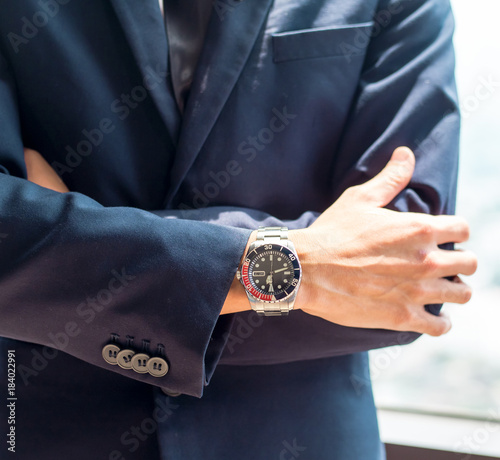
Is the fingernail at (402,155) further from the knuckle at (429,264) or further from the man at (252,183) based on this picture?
the knuckle at (429,264)

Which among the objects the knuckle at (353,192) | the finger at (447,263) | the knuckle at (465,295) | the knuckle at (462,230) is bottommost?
the knuckle at (465,295)

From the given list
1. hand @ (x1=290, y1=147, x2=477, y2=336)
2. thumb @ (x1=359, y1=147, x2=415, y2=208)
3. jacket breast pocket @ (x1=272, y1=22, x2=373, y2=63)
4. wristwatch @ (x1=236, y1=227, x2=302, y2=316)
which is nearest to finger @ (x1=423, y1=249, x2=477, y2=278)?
hand @ (x1=290, y1=147, x2=477, y2=336)

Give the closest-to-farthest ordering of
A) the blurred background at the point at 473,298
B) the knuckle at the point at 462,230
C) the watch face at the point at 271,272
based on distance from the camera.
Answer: the watch face at the point at 271,272
the knuckle at the point at 462,230
the blurred background at the point at 473,298

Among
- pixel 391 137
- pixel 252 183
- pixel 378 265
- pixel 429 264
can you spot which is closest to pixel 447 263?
pixel 429 264

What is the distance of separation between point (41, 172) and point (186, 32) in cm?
44

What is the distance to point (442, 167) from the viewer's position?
36.1 inches

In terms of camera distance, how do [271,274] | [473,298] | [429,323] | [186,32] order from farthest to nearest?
1. [473,298]
2. [186,32]
3. [429,323]
4. [271,274]

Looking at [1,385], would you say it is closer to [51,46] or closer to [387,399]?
[51,46]

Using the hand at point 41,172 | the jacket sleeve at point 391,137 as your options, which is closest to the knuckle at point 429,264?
the jacket sleeve at point 391,137

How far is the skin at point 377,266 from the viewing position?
0.83m

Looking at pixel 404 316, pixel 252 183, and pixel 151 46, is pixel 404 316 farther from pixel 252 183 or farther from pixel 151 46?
pixel 151 46

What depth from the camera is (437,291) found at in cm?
87

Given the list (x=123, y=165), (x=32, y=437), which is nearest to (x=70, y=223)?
(x=123, y=165)

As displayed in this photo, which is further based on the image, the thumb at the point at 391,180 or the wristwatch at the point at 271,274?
the thumb at the point at 391,180
